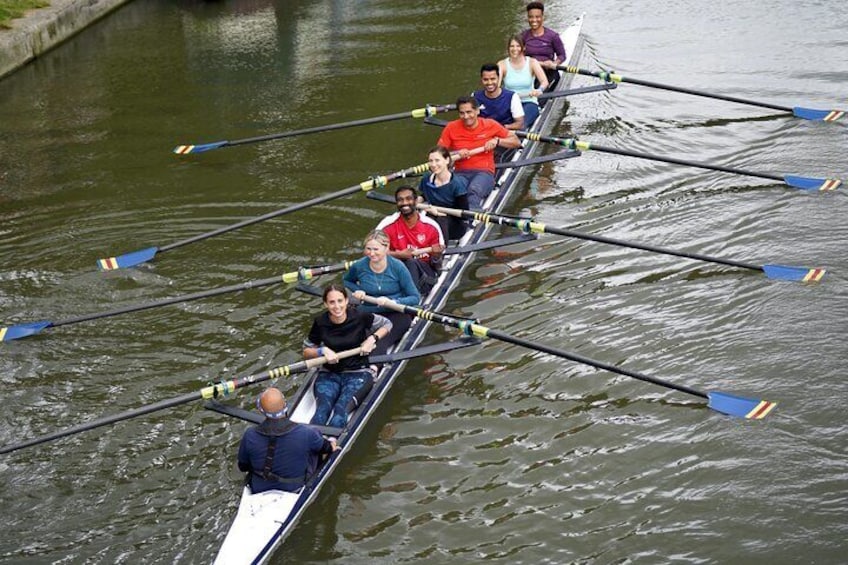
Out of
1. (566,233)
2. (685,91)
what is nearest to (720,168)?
(685,91)

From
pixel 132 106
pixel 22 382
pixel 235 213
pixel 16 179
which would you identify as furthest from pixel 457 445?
pixel 132 106

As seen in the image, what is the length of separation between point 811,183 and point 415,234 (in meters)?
5.87

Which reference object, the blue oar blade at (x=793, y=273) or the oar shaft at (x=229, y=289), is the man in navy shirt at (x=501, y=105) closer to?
the blue oar blade at (x=793, y=273)

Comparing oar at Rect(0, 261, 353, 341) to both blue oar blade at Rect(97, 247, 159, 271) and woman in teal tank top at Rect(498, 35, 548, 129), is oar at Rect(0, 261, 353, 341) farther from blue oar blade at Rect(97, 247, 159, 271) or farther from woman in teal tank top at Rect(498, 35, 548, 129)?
woman in teal tank top at Rect(498, 35, 548, 129)

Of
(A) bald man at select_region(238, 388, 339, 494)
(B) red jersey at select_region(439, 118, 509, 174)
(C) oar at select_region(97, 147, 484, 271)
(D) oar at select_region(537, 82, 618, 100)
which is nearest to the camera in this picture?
(A) bald man at select_region(238, 388, 339, 494)

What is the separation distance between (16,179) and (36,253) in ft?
10.1

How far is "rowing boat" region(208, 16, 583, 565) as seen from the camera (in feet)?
26.7

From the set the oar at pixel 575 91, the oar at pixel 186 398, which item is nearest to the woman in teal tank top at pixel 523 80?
the oar at pixel 575 91

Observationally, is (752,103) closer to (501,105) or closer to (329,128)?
(501,105)

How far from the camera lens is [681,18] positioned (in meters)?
21.7

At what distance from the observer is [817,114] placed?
53.1 feet

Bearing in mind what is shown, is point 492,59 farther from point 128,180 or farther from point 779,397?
point 779,397

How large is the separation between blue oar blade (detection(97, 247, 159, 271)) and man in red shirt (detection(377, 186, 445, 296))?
3.21 m

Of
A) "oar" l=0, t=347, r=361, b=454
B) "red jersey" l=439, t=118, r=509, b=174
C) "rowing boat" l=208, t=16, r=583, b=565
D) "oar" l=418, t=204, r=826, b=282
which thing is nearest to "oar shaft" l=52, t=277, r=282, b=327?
"rowing boat" l=208, t=16, r=583, b=565
